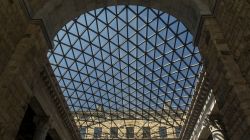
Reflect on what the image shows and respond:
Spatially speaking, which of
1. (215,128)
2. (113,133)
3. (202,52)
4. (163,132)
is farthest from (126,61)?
(163,132)

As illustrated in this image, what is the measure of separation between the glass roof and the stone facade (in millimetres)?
9502

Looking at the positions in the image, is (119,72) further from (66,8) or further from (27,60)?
(27,60)

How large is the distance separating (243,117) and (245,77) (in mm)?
1744

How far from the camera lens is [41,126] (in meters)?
20.9

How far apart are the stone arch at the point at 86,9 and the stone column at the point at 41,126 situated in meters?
8.95

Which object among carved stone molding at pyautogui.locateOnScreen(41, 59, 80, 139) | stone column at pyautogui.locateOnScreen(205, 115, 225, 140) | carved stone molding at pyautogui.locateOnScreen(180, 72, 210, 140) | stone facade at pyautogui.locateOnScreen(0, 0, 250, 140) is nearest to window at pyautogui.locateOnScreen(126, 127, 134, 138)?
carved stone molding at pyautogui.locateOnScreen(180, 72, 210, 140)

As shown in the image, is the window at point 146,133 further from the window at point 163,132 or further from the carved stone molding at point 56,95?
the carved stone molding at point 56,95

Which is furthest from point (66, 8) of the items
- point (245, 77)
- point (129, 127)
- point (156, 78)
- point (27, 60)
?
point (129, 127)

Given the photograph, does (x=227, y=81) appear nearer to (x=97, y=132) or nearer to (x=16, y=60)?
(x=16, y=60)

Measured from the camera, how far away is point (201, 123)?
2442 cm

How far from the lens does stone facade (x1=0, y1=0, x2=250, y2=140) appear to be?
9.67 metres

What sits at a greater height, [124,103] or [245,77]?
[124,103]

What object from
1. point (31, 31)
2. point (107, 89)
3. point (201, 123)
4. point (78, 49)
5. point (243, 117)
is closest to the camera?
point (243, 117)

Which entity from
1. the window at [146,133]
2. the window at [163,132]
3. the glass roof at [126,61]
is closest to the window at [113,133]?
the window at [146,133]
